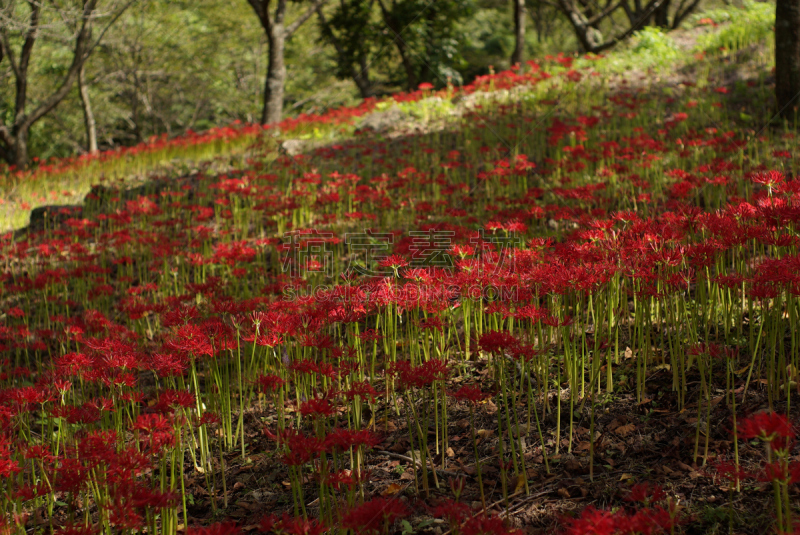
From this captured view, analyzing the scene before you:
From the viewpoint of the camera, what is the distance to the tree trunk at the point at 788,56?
7090 millimetres

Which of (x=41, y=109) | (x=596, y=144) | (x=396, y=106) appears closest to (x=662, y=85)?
(x=596, y=144)

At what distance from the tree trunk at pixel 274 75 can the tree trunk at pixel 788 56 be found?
992 centimetres

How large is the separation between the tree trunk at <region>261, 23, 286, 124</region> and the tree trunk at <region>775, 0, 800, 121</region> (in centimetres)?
992

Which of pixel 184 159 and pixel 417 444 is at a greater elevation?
pixel 184 159

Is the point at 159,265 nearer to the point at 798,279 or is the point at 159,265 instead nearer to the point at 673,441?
the point at 673,441

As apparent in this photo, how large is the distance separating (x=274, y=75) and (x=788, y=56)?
10209mm

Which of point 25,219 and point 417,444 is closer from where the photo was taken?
point 417,444

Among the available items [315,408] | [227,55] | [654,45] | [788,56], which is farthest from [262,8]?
[227,55]

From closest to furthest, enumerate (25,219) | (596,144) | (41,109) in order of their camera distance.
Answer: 1. (596,144)
2. (25,219)
3. (41,109)

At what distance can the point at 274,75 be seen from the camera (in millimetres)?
13438

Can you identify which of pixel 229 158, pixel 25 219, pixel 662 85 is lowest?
pixel 25 219

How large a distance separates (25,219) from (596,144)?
9582 mm

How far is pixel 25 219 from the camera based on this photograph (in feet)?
33.0
